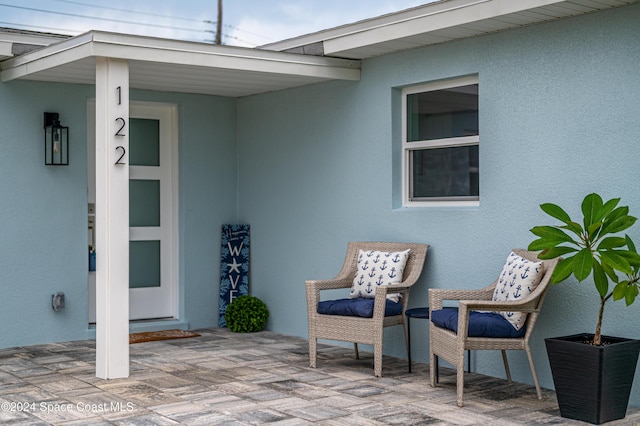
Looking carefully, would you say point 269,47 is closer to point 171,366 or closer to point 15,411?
point 171,366

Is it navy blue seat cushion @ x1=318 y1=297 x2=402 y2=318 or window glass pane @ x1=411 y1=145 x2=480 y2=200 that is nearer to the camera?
navy blue seat cushion @ x1=318 y1=297 x2=402 y2=318

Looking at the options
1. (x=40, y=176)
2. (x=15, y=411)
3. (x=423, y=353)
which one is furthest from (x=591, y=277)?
(x=40, y=176)

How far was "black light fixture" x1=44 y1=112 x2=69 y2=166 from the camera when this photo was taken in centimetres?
749

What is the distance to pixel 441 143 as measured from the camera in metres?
6.50

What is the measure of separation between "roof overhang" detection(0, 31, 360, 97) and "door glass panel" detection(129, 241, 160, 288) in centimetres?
147

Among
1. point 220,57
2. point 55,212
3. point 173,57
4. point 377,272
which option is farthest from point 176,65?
point 377,272

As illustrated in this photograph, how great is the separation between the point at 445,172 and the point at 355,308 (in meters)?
1.25

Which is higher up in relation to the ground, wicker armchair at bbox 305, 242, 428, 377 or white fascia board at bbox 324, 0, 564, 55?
white fascia board at bbox 324, 0, 564, 55

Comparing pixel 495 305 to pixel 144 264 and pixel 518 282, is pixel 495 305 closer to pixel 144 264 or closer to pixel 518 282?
pixel 518 282

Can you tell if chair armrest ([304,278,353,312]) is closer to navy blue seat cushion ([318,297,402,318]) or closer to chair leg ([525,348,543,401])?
navy blue seat cushion ([318,297,402,318])

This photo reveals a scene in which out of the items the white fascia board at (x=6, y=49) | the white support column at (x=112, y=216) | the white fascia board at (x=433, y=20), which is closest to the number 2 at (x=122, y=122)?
the white support column at (x=112, y=216)

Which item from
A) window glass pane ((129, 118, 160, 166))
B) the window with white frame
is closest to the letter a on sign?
window glass pane ((129, 118, 160, 166))

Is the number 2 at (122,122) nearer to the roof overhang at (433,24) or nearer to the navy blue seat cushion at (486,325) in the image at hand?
the roof overhang at (433,24)

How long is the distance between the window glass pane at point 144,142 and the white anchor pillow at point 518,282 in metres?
3.94
